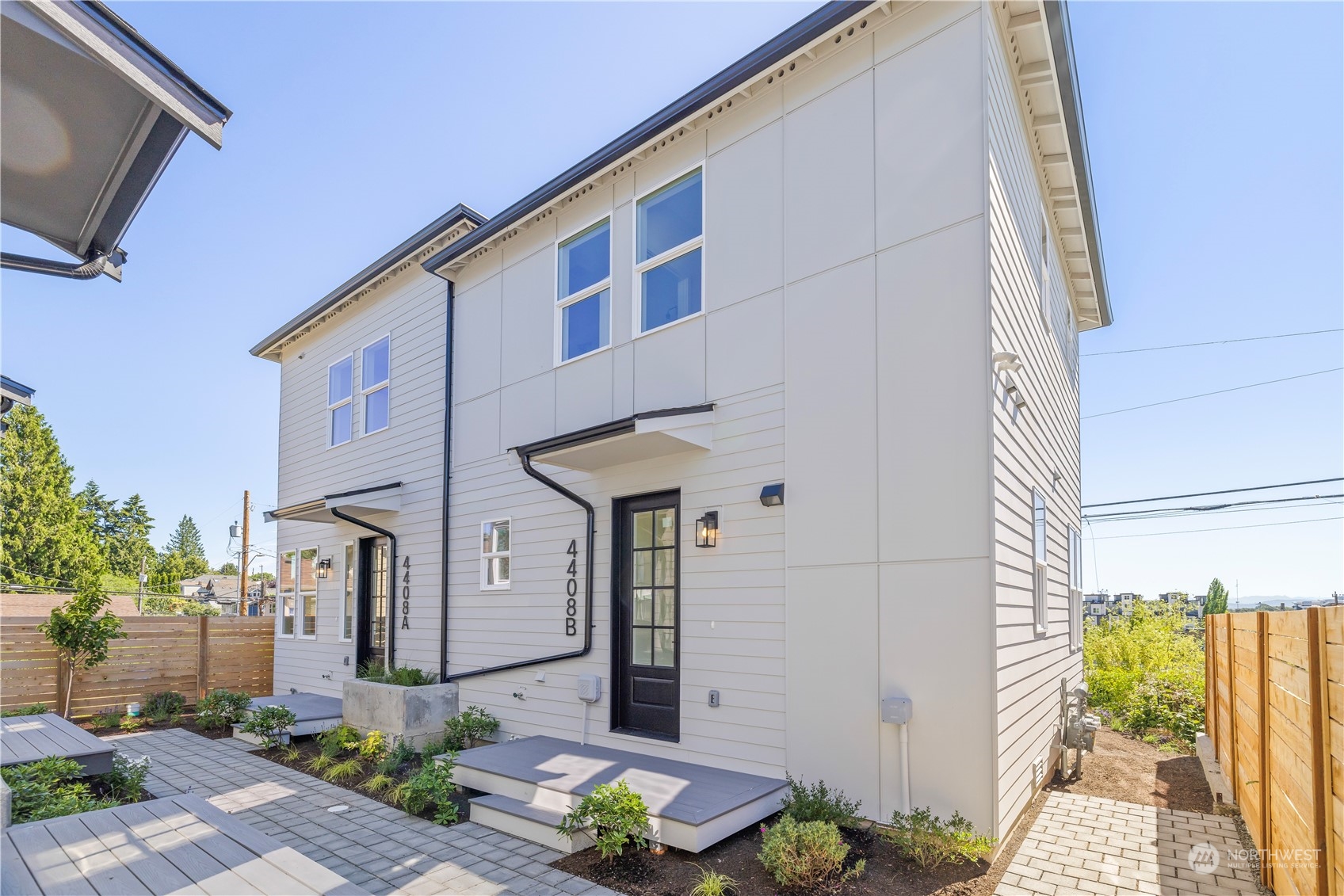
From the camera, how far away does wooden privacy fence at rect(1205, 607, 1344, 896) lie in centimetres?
292

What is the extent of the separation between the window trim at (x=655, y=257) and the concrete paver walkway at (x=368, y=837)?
4.32m

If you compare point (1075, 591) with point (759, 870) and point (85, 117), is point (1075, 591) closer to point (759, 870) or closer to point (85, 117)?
point (759, 870)

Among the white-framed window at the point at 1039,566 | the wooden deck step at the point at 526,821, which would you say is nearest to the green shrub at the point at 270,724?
the wooden deck step at the point at 526,821

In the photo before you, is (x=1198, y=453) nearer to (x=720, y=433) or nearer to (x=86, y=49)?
(x=720, y=433)

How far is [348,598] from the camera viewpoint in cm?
1082

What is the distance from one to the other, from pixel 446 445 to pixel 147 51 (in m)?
6.94

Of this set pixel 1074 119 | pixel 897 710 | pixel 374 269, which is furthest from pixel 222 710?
pixel 1074 119

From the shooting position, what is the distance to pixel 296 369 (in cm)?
1298

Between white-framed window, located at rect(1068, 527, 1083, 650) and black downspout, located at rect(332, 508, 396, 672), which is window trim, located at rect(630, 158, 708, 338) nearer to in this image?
black downspout, located at rect(332, 508, 396, 672)

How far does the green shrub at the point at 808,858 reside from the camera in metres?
4.07

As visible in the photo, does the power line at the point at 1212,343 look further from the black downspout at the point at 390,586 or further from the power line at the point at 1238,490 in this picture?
the black downspout at the point at 390,586

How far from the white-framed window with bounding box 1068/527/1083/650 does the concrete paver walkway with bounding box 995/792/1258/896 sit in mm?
2953

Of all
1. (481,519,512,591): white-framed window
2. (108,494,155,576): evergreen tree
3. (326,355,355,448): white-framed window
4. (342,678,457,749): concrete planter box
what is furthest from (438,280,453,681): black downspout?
(108,494,155,576): evergreen tree

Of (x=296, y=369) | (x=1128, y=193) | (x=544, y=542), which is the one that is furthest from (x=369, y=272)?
(x=1128, y=193)
